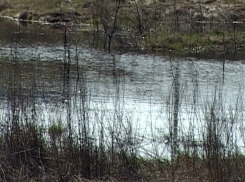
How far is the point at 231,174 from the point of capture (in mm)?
7324

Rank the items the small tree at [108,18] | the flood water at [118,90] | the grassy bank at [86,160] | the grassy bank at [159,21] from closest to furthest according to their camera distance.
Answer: the grassy bank at [86,160] < the flood water at [118,90] < the grassy bank at [159,21] < the small tree at [108,18]

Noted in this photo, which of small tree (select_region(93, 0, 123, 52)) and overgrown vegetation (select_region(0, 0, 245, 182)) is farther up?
small tree (select_region(93, 0, 123, 52))

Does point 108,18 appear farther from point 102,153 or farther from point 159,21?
point 102,153

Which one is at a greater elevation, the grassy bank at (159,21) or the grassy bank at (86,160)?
the grassy bank at (159,21)

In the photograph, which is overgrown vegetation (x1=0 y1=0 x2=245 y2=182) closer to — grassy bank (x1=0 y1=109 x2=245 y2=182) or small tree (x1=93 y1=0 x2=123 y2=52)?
grassy bank (x1=0 y1=109 x2=245 y2=182)

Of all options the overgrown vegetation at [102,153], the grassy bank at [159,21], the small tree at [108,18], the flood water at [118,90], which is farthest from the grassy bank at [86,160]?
the small tree at [108,18]

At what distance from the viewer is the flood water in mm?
8555

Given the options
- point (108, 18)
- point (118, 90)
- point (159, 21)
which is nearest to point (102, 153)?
point (118, 90)

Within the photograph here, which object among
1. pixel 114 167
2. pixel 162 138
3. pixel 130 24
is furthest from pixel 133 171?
pixel 130 24

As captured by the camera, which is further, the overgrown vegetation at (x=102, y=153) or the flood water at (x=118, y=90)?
the flood water at (x=118, y=90)

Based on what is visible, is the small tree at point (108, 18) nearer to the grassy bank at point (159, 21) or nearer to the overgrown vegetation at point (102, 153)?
the grassy bank at point (159, 21)

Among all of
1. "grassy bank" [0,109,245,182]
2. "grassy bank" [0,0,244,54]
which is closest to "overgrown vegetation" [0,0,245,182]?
"grassy bank" [0,109,245,182]

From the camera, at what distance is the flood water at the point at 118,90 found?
337 inches

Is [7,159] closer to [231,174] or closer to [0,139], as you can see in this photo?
[0,139]
